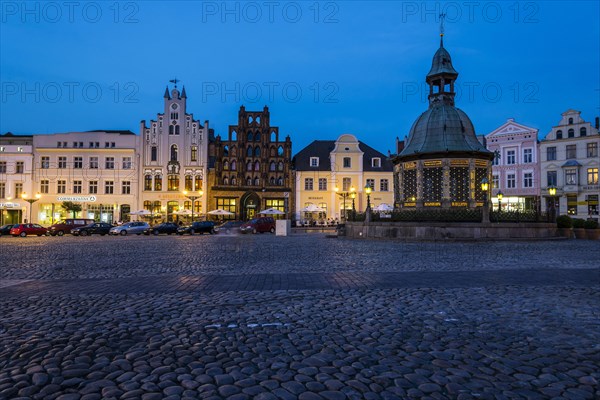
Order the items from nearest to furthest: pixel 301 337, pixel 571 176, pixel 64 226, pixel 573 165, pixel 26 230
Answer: pixel 301 337
pixel 26 230
pixel 64 226
pixel 573 165
pixel 571 176

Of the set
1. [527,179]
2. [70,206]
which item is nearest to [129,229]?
[70,206]

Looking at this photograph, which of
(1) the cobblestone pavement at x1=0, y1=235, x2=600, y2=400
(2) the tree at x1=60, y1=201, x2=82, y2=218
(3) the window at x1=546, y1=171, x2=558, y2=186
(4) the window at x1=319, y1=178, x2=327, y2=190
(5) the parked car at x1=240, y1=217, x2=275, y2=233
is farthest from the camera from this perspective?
(4) the window at x1=319, y1=178, x2=327, y2=190

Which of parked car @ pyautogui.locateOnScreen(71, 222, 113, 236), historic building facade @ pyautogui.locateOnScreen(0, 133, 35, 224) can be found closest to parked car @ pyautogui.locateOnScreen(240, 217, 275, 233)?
parked car @ pyautogui.locateOnScreen(71, 222, 113, 236)

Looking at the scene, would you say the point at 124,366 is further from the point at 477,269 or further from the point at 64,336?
the point at 477,269

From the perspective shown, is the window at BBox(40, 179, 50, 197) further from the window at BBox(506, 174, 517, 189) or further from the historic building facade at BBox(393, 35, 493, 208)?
the window at BBox(506, 174, 517, 189)

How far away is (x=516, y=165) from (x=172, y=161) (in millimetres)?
44109

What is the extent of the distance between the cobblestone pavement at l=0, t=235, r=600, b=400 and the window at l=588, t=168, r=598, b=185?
1911 inches

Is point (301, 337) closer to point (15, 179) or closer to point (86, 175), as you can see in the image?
point (86, 175)

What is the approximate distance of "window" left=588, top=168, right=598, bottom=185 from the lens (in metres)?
51.4

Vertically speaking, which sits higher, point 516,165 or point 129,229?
point 516,165

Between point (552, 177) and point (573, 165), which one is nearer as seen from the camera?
point (573, 165)

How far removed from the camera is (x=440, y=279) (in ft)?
34.4

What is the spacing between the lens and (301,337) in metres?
5.54

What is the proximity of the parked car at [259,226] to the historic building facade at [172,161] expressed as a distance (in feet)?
60.6
